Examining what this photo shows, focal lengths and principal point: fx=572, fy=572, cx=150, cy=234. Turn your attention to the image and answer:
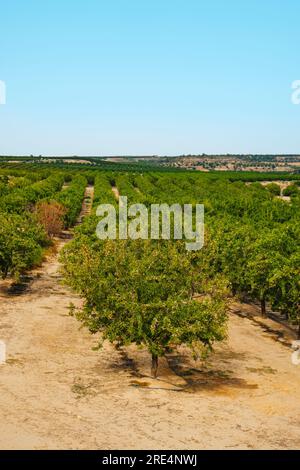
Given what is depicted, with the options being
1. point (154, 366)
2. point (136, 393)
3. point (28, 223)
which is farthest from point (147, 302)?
point (28, 223)

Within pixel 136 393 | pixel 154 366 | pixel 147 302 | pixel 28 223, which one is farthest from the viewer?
pixel 28 223

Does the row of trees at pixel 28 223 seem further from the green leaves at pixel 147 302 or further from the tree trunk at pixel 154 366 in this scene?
the tree trunk at pixel 154 366

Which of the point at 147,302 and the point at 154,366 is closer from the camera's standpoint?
the point at 147,302

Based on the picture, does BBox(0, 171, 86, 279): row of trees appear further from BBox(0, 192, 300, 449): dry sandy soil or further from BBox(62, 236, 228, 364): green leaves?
BBox(62, 236, 228, 364): green leaves

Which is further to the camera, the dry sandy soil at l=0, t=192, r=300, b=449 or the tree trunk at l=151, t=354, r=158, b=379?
the tree trunk at l=151, t=354, r=158, b=379

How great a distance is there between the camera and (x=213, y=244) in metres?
43.8

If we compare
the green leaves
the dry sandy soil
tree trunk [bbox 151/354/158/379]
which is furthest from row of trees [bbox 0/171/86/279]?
tree trunk [bbox 151/354/158/379]

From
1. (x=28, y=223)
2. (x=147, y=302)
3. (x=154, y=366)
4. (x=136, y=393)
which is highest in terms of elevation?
(x=28, y=223)

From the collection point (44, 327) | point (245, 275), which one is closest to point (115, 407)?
point (44, 327)

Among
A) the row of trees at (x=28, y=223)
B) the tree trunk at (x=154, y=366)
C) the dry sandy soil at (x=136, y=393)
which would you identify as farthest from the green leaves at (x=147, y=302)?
the row of trees at (x=28, y=223)

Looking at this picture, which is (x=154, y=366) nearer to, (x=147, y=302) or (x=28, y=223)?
(x=147, y=302)

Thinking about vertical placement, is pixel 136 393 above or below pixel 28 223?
below

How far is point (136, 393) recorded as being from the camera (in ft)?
90.0

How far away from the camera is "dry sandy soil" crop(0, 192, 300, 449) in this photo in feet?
73.5
